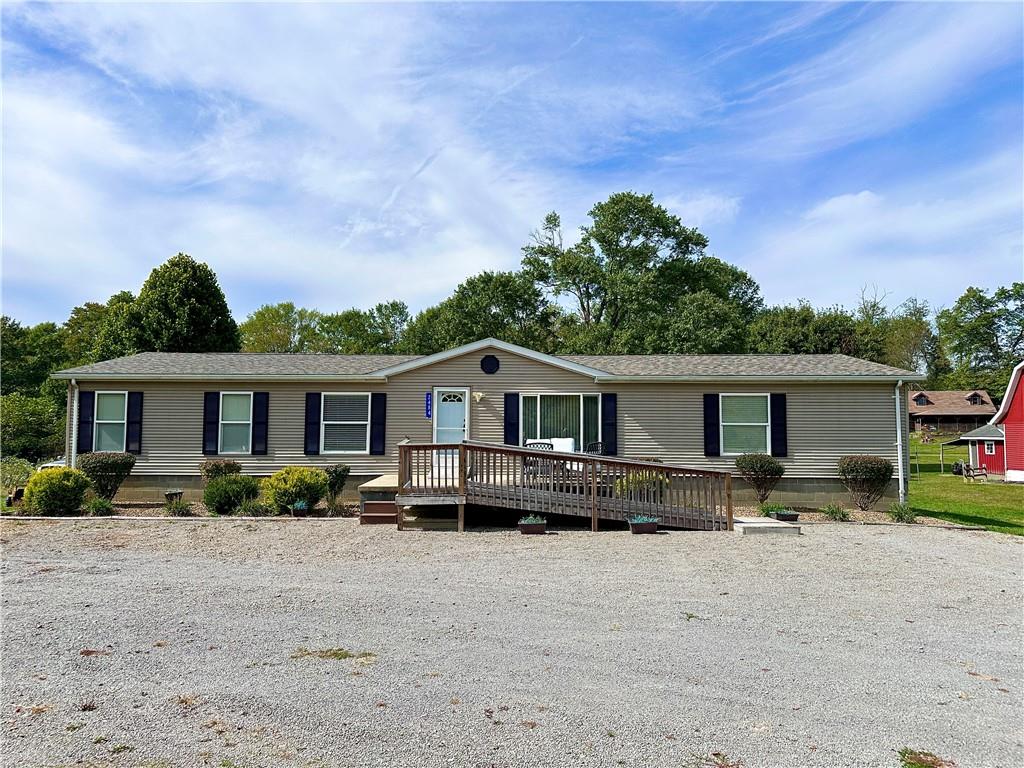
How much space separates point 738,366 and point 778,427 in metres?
1.69

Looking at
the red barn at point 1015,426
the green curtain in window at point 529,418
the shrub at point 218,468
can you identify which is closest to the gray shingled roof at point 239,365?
the shrub at point 218,468

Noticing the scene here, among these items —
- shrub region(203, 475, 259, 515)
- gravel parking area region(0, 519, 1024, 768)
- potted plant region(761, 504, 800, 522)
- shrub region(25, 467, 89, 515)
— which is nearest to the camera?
gravel parking area region(0, 519, 1024, 768)

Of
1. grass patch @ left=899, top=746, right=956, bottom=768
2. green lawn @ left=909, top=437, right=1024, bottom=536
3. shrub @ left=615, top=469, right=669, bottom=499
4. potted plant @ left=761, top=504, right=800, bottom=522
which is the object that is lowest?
green lawn @ left=909, top=437, right=1024, bottom=536

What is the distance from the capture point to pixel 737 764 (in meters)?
3.19

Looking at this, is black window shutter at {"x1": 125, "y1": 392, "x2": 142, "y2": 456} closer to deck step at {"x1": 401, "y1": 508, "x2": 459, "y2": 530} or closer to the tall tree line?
deck step at {"x1": 401, "y1": 508, "x2": 459, "y2": 530}

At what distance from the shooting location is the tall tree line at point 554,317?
87.4 ft

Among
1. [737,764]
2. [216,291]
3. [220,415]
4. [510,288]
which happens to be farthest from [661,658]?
[510,288]

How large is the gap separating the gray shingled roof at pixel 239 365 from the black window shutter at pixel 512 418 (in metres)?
2.40

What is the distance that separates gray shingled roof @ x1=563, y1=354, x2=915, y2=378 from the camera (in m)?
14.3

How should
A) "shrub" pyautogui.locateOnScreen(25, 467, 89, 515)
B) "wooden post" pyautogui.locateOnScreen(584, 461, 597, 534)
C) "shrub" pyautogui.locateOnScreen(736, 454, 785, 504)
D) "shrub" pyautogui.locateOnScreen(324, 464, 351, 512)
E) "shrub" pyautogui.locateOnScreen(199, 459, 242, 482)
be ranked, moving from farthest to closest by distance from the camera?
1. "shrub" pyautogui.locateOnScreen(199, 459, 242, 482)
2. "shrub" pyautogui.locateOnScreen(736, 454, 785, 504)
3. "shrub" pyautogui.locateOnScreen(324, 464, 351, 512)
4. "shrub" pyautogui.locateOnScreen(25, 467, 89, 515)
5. "wooden post" pyautogui.locateOnScreen(584, 461, 597, 534)

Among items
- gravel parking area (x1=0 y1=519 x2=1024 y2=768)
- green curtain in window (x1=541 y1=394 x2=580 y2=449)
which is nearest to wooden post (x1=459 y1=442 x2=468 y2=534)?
gravel parking area (x1=0 y1=519 x2=1024 y2=768)

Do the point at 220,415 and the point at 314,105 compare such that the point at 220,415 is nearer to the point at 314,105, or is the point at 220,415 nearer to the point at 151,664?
the point at 314,105

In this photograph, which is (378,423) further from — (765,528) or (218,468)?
(765,528)

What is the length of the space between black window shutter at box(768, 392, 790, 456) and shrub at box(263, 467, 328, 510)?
9.40 metres
